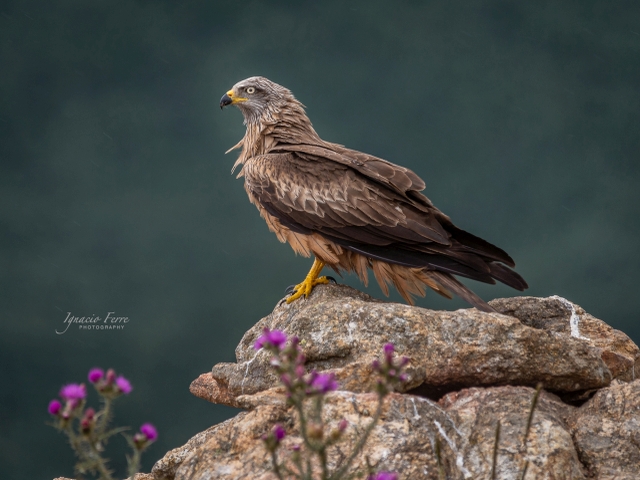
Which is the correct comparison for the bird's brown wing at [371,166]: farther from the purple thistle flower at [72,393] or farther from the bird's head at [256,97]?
the purple thistle flower at [72,393]

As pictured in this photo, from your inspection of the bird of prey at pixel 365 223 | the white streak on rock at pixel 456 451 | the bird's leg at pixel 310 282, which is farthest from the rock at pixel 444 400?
the bird of prey at pixel 365 223

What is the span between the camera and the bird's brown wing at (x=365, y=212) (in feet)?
21.3

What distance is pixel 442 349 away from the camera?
203 inches

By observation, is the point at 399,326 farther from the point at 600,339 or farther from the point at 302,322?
the point at 600,339

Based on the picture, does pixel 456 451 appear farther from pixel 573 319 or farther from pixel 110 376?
pixel 573 319

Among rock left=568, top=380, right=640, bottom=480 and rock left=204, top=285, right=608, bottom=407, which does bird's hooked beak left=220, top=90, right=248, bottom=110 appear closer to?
rock left=204, top=285, right=608, bottom=407

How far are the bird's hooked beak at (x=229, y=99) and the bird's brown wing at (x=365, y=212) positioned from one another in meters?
1.19

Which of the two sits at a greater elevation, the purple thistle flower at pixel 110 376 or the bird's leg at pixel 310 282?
the bird's leg at pixel 310 282

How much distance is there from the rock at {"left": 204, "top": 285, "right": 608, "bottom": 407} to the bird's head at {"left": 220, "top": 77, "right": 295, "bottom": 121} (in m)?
3.27

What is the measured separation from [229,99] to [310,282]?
277 centimetres

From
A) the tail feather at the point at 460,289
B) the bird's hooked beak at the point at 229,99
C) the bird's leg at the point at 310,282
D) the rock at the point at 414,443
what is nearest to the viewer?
the rock at the point at 414,443

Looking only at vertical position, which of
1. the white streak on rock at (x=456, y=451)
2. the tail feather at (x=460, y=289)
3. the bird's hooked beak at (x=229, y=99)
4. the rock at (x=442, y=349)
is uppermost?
the bird's hooked beak at (x=229, y=99)

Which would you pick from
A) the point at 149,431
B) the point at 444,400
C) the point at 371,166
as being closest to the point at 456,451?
the point at 444,400

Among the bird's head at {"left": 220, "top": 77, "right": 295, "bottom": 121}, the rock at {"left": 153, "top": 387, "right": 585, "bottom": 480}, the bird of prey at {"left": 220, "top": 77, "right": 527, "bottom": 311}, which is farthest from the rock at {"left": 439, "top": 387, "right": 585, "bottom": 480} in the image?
the bird's head at {"left": 220, "top": 77, "right": 295, "bottom": 121}
